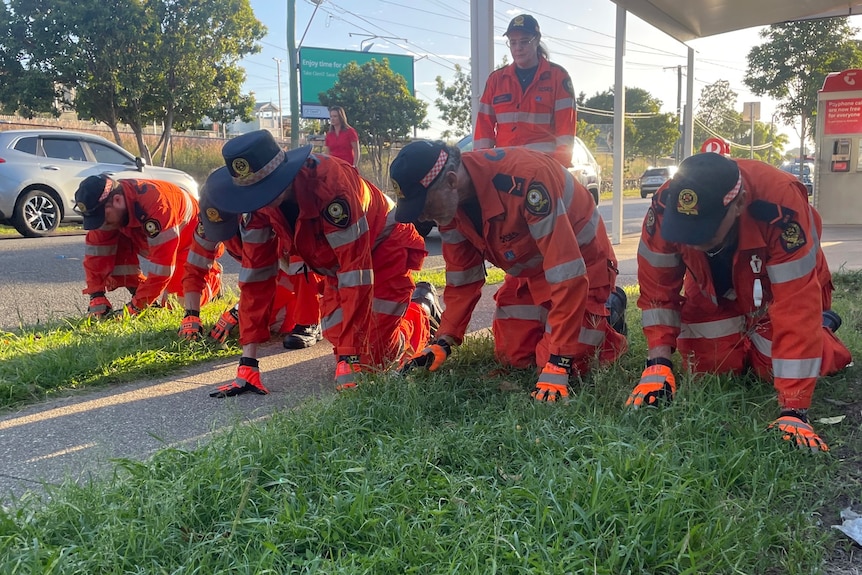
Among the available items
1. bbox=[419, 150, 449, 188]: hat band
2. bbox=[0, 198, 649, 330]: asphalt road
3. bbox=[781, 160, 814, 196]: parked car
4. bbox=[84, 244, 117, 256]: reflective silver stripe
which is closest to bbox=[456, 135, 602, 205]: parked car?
bbox=[0, 198, 649, 330]: asphalt road

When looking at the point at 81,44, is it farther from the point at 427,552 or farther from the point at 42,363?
the point at 427,552

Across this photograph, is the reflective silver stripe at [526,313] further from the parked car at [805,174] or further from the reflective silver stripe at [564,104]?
the parked car at [805,174]

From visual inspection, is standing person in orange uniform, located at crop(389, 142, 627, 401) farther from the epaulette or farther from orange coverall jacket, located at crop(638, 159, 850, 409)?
the epaulette

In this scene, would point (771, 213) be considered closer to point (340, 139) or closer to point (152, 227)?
point (152, 227)

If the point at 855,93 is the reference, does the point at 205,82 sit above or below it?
above

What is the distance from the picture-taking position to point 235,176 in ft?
9.27

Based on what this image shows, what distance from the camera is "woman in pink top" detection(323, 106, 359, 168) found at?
945 cm

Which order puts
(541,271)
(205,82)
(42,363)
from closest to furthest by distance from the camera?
(541,271), (42,363), (205,82)

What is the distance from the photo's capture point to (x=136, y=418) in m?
2.96

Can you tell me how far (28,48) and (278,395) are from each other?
→ 18895 millimetres

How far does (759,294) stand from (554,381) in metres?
1.05

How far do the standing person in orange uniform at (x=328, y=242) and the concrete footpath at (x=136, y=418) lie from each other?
0.22 metres

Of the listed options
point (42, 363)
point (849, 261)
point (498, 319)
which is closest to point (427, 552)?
point (498, 319)

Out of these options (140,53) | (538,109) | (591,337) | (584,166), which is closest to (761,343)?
(591,337)
